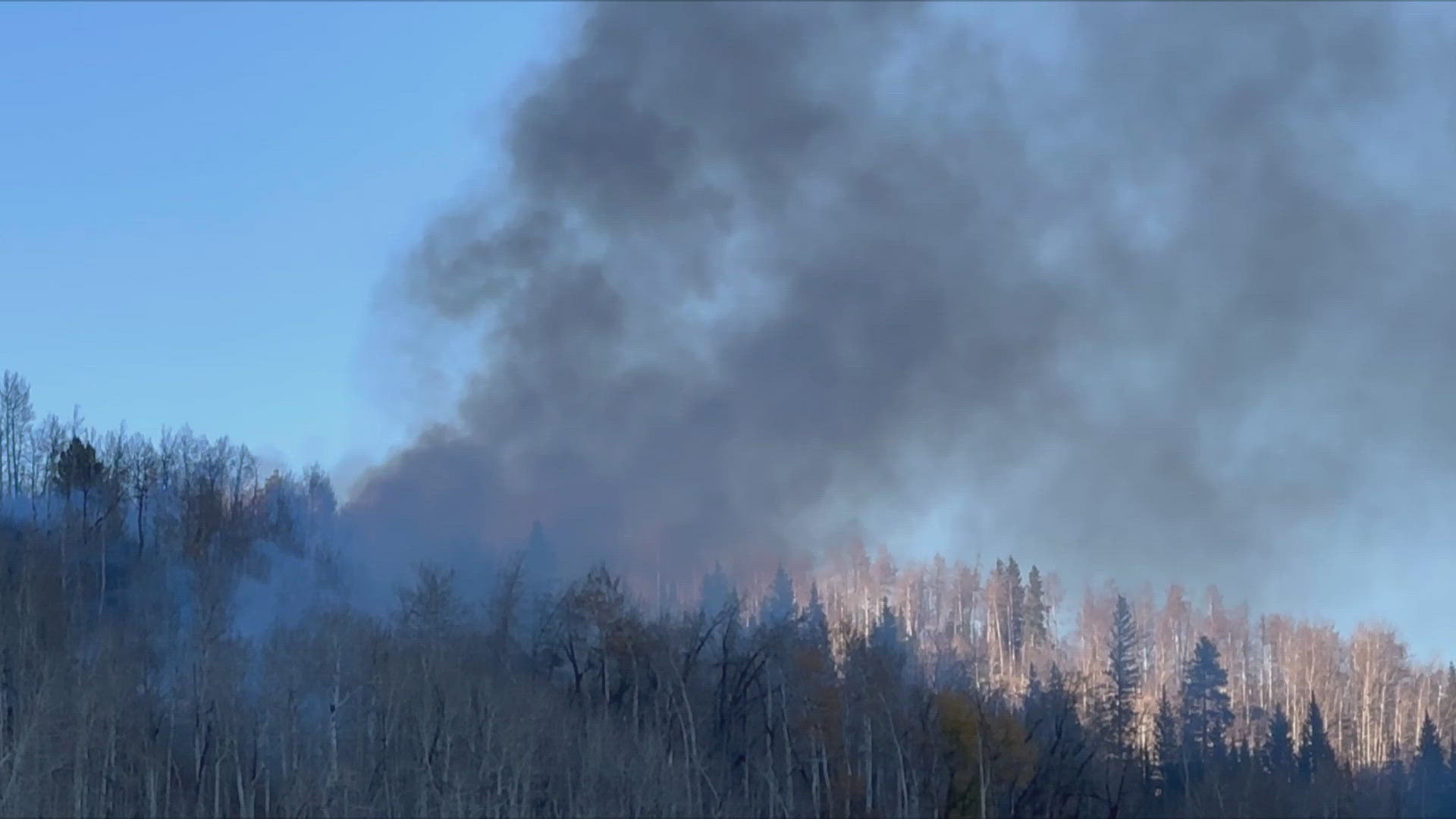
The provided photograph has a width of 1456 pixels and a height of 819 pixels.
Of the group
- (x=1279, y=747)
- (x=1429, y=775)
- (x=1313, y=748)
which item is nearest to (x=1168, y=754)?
(x=1313, y=748)

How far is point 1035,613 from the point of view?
122 m

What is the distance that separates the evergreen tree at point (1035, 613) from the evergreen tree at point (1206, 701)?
2238 cm

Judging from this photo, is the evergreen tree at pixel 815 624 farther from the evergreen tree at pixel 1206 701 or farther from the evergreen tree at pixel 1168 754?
the evergreen tree at pixel 1206 701

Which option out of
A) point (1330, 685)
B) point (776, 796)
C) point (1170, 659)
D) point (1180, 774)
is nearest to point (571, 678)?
point (776, 796)

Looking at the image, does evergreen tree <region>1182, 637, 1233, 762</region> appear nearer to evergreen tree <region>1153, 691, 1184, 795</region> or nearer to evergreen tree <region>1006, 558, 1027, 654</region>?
evergreen tree <region>1153, 691, 1184, 795</region>

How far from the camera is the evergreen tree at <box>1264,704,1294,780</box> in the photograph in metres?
79.7

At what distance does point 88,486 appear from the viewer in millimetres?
72812

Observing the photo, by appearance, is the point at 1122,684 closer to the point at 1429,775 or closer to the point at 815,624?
the point at 1429,775

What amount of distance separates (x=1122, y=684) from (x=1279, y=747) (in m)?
9.09

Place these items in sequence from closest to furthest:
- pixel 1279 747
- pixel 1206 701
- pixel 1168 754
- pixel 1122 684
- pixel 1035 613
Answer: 1. pixel 1168 754
2. pixel 1279 747
3. pixel 1122 684
4. pixel 1206 701
5. pixel 1035 613

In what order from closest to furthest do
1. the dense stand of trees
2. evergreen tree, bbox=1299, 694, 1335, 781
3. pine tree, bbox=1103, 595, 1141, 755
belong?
1. the dense stand of trees
2. pine tree, bbox=1103, 595, 1141, 755
3. evergreen tree, bbox=1299, 694, 1335, 781

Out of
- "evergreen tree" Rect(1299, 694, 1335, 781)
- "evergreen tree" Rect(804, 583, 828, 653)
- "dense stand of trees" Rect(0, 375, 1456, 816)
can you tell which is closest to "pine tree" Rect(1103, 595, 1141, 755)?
"dense stand of trees" Rect(0, 375, 1456, 816)

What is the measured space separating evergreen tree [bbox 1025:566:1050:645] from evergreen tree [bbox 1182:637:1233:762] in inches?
881

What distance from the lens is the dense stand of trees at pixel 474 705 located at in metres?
46.7
